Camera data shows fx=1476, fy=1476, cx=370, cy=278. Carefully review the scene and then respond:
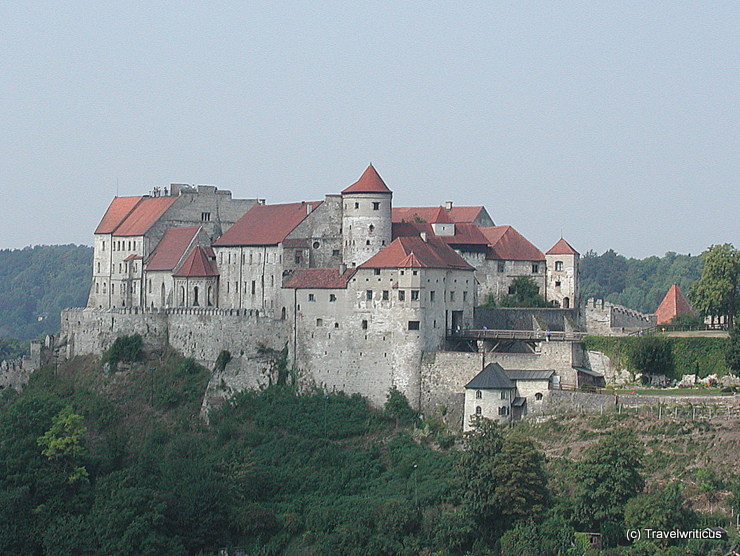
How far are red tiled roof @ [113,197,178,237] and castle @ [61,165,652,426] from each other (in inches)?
6.6

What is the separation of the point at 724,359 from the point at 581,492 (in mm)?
15453

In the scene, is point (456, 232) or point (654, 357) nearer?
point (654, 357)

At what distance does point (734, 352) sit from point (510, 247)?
938 inches

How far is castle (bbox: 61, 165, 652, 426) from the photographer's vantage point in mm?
83562

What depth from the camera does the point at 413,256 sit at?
83.5 m

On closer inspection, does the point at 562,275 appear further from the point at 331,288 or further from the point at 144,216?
the point at 144,216

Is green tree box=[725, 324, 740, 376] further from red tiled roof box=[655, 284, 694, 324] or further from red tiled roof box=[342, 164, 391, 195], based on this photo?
red tiled roof box=[342, 164, 391, 195]

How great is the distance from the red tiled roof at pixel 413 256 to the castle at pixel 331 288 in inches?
4.0

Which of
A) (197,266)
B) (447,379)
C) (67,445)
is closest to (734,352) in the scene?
(447,379)

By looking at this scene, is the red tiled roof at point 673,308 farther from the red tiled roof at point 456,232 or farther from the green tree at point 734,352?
the green tree at point 734,352

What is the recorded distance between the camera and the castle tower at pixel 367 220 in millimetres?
89875

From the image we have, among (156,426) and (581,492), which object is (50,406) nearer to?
(156,426)

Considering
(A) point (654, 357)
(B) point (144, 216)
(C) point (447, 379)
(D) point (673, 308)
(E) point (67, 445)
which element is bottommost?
(E) point (67, 445)

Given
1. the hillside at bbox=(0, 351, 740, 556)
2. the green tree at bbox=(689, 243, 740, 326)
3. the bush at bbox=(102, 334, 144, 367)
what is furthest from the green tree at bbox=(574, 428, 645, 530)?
the bush at bbox=(102, 334, 144, 367)
